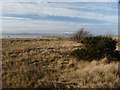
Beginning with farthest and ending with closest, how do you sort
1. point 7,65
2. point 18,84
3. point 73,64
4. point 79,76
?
1. point 73,64
2. point 7,65
3. point 79,76
4. point 18,84

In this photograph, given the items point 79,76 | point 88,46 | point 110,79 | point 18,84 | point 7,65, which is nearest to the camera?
point 18,84

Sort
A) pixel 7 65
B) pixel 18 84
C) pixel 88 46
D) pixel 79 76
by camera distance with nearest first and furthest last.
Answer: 1. pixel 18 84
2. pixel 79 76
3. pixel 7 65
4. pixel 88 46

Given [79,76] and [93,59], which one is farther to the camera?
[93,59]

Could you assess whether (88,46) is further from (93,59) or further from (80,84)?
(80,84)

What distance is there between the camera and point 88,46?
16156 millimetres

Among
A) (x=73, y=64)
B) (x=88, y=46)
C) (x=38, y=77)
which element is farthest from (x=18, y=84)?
(x=88, y=46)

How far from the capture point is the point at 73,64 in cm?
1432

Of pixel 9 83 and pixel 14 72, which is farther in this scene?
pixel 14 72

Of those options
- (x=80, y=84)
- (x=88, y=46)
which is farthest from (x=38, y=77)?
(x=88, y=46)

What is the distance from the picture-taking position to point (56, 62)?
1523cm

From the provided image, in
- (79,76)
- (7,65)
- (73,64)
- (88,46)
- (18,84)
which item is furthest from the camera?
(88,46)

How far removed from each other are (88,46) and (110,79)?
6124mm

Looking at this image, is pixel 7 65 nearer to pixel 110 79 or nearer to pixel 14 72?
pixel 14 72

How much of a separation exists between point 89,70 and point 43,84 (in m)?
2.84
